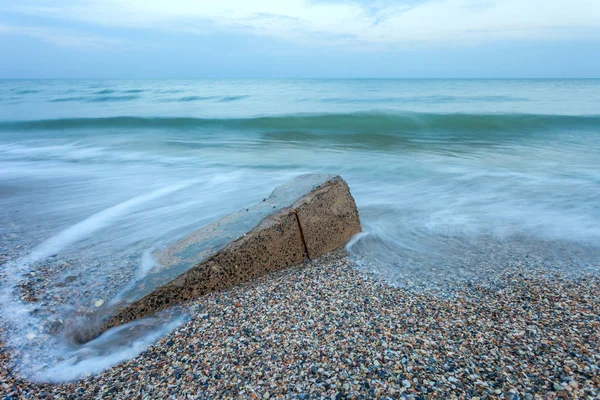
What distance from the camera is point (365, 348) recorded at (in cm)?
215

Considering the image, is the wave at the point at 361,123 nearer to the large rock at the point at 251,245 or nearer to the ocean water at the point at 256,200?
the ocean water at the point at 256,200

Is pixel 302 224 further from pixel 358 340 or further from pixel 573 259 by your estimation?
pixel 573 259

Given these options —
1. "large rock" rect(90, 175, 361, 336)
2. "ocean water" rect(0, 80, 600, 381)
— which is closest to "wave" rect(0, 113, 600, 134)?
"ocean water" rect(0, 80, 600, 381)

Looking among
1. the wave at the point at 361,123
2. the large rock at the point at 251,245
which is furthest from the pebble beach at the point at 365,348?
the wave at the point at 361,123

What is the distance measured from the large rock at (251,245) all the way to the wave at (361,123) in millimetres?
10270

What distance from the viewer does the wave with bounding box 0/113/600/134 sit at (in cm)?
1348

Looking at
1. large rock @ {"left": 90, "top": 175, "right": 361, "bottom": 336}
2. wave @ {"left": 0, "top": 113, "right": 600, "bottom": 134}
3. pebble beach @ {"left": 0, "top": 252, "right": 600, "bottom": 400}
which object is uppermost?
wave @ {"left": 0, "top": 113, "right": 600, "bottom": 134}

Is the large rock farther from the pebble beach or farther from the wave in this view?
the wave

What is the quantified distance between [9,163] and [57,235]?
5909 mm

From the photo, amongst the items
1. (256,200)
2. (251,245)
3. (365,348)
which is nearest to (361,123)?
(256,200)

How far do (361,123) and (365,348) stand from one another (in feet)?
43.1

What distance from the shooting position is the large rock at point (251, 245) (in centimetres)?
271

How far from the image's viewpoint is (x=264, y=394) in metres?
1.88

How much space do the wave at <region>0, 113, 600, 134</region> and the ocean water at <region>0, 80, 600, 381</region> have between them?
0.52ft
